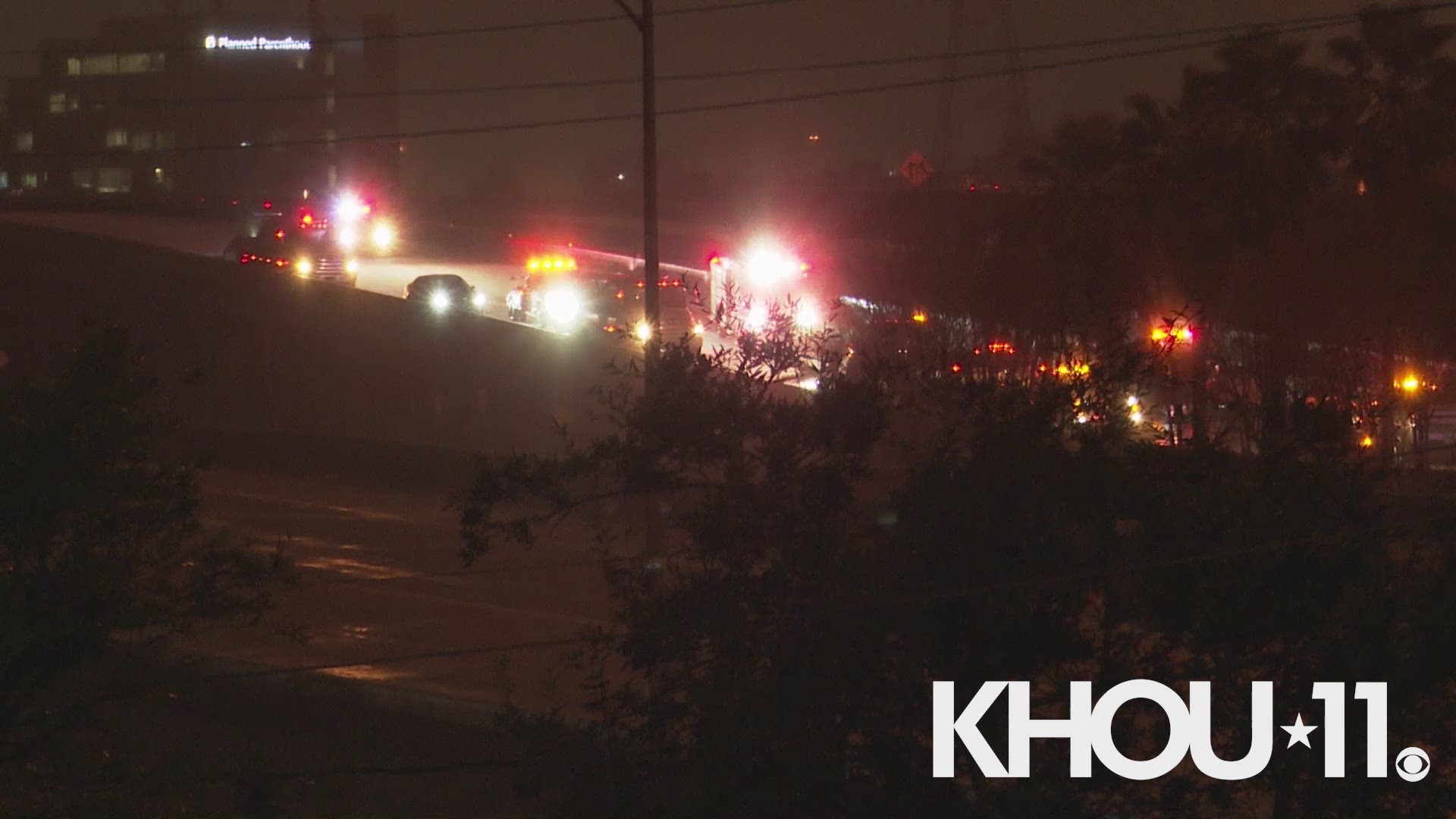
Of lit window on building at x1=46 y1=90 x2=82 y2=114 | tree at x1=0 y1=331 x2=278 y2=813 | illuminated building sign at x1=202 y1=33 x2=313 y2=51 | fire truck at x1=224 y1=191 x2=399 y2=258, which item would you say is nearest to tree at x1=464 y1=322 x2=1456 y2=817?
tree at x1=0 y1=331 x2=278 y2=813

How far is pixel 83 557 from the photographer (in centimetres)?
923

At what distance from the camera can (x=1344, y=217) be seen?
3084 cm

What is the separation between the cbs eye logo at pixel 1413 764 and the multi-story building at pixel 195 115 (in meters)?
98.7

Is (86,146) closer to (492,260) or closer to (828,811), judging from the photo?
(492,260)

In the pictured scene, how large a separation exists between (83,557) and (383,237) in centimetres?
6035

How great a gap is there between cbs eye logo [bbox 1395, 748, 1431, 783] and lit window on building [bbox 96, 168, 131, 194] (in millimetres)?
107475

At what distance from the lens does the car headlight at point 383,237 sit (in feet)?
217

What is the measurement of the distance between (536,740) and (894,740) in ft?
6.28

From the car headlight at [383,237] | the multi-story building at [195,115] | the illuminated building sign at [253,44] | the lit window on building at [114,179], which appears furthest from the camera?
the illuminated building sign at [253,44]

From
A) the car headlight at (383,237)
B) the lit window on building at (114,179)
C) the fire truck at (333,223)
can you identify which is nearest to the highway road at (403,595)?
the fire truck at (333,223)

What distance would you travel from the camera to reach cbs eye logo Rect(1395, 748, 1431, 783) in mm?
8547

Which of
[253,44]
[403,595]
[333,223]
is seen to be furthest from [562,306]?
[253,44]

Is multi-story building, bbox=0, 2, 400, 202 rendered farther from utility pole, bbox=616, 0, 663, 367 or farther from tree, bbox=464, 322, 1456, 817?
tree, bbox=464, 322, 1456, 817

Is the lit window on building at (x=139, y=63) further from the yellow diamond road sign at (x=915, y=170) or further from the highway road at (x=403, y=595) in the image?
the yellow diamond road sign at (x=915, y=170)
